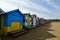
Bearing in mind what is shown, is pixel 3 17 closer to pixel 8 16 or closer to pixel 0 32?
pixel 8 16

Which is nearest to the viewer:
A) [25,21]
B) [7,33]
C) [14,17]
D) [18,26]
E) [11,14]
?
[7,33]

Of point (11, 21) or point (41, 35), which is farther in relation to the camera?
point (41, 35)

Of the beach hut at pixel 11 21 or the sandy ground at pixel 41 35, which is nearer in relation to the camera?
the sandy ground at pixel 41 35

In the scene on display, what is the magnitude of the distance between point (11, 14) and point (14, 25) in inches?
72.6

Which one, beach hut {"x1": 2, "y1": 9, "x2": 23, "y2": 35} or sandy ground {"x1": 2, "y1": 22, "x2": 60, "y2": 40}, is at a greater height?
beach hut {"x1": 2, "y1": 9, "x2": 23, "y2": 35}

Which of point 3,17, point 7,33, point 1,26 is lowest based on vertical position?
point 7,33

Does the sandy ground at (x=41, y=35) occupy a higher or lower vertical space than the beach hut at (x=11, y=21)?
lower

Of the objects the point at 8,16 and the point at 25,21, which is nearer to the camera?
the point at 8,16

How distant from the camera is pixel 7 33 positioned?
41.2 feet

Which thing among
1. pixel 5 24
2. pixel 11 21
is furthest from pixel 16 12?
pixel 5 24

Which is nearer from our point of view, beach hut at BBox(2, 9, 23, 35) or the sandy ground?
the sandy ground

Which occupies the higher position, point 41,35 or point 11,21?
point 11,21

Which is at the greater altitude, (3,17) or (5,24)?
(3,17)

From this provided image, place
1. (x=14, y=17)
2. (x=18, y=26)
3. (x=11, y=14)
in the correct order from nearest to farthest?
1. (x=11, y=14)
2. (x=14, y=17)
3. (x=18, y=26)
